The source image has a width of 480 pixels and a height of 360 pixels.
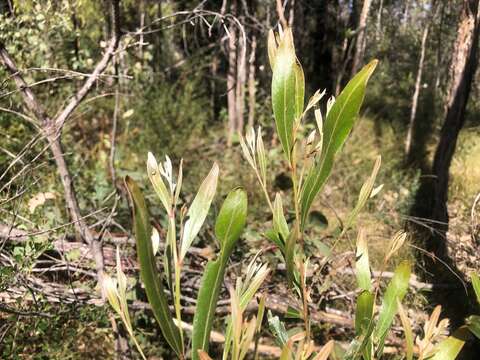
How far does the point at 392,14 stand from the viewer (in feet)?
25.6

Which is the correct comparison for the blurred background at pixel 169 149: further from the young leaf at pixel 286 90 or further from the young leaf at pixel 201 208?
the young leaf at pixel 201 208

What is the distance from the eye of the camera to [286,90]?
482 mm

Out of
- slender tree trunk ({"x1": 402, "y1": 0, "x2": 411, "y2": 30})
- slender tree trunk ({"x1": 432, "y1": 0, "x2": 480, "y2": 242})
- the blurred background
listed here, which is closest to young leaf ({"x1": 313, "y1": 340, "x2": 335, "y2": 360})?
the blurred background

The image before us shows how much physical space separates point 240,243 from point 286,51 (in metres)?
1.90

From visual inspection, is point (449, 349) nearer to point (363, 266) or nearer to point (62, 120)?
point (363, 266)

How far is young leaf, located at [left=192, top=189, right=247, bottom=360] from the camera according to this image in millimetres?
489

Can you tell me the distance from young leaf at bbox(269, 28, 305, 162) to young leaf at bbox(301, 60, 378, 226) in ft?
0.11

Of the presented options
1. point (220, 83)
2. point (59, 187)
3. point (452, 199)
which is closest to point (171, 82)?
point (220, 83)

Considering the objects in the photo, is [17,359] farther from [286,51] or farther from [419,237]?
[419,237]

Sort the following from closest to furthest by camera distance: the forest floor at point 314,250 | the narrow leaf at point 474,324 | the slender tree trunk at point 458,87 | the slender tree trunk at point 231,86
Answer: the narrow leaf at point 474,324
the forest floor at point 314,250
the slender tree trunk at point 458,87
the slender tree trunk at point 231,86

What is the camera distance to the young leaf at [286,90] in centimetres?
47

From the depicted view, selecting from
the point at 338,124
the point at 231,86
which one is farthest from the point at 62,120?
the point at 231,86

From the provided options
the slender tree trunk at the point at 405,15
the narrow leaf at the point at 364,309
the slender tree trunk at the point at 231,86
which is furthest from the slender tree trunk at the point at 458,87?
the slender tree trunk at the point at 405,15

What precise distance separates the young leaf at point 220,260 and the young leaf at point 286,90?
7 centimetres
